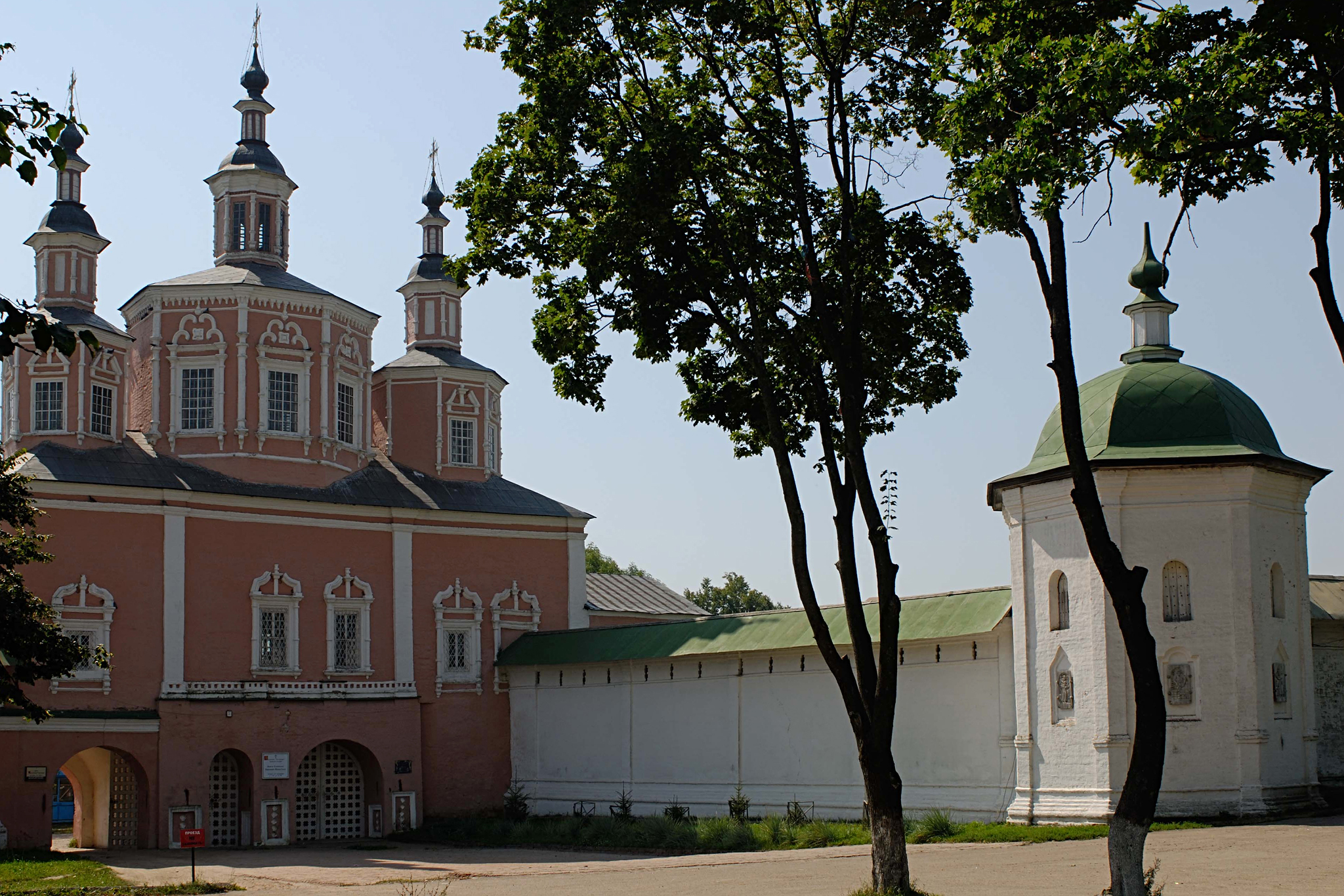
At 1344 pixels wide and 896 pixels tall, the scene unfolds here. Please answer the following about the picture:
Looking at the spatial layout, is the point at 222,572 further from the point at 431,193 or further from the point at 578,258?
the point at 578,258

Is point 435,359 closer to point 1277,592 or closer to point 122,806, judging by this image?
point 122,806

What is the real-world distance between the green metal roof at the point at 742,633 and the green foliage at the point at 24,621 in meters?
10.1

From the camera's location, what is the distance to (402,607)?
28.6 m

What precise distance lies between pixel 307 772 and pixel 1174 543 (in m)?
16.4

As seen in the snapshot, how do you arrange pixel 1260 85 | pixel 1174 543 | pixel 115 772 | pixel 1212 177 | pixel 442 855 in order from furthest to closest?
pixel 115 772 < pixel 442 855 < pixel 1174 543 < pixel 1212 177 < pixel 1260 85

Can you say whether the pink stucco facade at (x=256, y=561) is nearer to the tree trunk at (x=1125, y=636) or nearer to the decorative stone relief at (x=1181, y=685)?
the decorative stone relief at (x=1181, y=685)

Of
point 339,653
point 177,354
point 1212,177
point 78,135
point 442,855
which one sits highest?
point 78,135

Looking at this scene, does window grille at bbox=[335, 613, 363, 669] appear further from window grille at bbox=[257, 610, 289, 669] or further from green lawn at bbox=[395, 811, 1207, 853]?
green lawn at bbox=[395, 811, 1207, 853]

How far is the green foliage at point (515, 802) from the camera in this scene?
91.9ft

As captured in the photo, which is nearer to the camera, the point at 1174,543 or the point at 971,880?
the point at 971,880

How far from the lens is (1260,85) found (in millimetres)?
9023

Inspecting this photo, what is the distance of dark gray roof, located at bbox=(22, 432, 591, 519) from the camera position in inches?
1010

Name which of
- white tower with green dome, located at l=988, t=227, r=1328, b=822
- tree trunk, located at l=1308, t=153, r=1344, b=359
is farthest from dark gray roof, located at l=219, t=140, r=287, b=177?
tree trunk, located at l=1308, t=153, r=1344, b=359

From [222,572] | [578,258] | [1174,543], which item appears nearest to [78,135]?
[222,572]
